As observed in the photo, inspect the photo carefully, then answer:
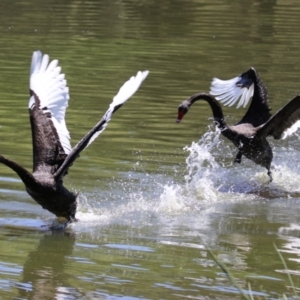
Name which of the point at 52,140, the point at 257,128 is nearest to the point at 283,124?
the point at 257,128

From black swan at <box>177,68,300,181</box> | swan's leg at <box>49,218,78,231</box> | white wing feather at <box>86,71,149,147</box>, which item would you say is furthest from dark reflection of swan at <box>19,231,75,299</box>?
black swan at <box>177,68,300,181</box>

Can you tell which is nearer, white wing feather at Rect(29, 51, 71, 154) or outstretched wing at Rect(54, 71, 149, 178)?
outstretched wing at Rect(54, 71, 149, 178)

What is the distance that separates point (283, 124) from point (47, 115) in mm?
2674

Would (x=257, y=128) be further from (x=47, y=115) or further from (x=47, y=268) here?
(x=47, y=268)

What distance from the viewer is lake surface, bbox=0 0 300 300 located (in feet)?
22.3

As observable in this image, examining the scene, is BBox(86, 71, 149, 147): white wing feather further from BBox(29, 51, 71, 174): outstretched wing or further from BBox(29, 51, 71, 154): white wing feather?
BBox(29, 51, 71, 154): white wing feather

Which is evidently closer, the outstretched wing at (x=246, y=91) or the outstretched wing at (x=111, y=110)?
the outstretched wing at (x=111, y=110)

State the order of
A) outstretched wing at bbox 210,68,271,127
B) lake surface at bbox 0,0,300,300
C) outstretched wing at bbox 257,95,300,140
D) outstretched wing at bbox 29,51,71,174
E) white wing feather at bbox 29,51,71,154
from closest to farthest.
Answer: lake surface at bbox 0,0,300,300, outstretched wing at bbox 29,51,71,174, white wing feather at bbox 29,51,71,154, outstretched wing at bbox 257,95,300,140, outstretched wing at bbox 210,68,271,127

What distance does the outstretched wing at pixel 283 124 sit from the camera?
1002 centimetres

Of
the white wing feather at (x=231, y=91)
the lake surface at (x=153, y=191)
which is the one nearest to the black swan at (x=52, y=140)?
the lake surface at (x=153, y=191)

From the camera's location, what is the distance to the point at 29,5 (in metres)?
27.8

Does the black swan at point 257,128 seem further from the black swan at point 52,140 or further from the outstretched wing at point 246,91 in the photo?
the black swan at point 52,140

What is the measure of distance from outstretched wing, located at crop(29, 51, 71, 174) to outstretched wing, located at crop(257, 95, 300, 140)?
7.46ft

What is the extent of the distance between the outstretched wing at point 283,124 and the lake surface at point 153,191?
523 millimetres
